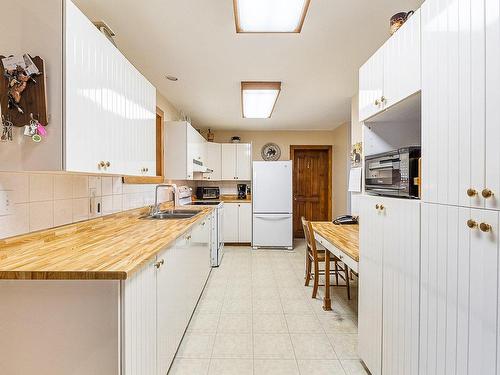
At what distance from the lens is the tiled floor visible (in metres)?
1.80

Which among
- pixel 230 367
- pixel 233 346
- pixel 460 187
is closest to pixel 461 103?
pixel 460 187

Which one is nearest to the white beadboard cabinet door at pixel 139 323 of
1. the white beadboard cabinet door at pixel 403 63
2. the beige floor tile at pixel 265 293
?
the white beadboard cabinet door at pixel 403 63

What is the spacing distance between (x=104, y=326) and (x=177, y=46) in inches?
85.3

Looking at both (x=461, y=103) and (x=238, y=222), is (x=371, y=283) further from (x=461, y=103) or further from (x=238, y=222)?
(x=238, y=222)

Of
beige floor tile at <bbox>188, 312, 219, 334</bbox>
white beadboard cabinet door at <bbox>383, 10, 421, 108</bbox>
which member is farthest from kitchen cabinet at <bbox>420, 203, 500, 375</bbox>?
beige floor tile at <bbox>188, 312, 219, 334</bbox>

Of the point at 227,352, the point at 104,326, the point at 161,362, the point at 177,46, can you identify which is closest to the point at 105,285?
the point at 104,326

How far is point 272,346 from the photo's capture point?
6.64 feet

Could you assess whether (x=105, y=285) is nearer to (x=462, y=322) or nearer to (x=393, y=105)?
(x=462, y=322)

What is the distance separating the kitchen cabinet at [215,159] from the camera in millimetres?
5430

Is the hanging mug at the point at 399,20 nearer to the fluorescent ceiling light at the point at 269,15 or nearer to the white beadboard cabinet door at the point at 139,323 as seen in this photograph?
the fluorescent ceiling light at the point at 269,15

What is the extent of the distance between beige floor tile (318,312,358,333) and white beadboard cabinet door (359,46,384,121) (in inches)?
67.1

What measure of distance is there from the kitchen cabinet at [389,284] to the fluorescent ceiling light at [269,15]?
1248mm

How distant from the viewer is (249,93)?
10.8 ft

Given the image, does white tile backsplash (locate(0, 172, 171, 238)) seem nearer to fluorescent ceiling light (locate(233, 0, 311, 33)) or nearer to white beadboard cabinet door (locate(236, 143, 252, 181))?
fluorescent ceiling light (locate(233, 0, 311, 33))
